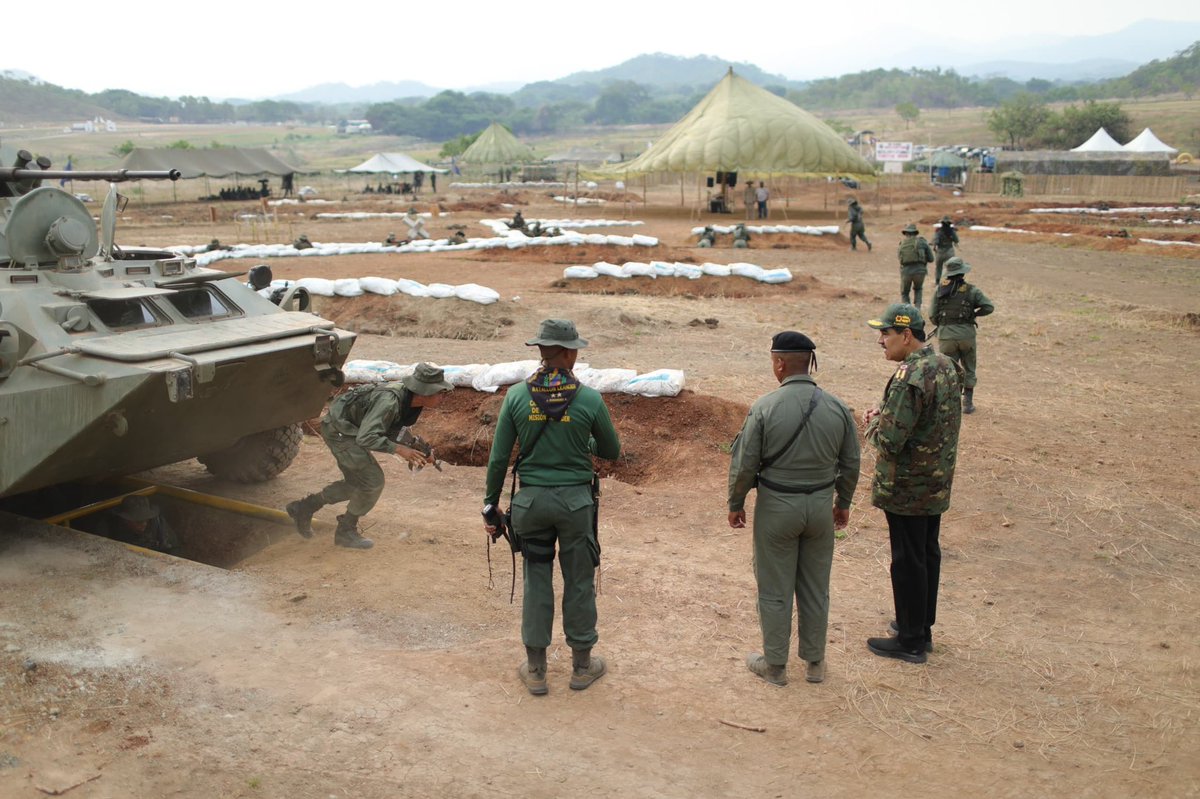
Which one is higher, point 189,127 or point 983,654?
point 189,127

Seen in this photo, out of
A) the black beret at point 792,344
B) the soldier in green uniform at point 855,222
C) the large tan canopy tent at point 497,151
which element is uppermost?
the large tan canopy tent at point 497,151

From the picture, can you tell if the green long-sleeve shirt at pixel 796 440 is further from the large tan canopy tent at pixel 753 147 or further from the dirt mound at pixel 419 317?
the large tan canopy tent at pixel 753 147

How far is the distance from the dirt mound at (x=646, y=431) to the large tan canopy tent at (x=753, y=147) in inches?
982

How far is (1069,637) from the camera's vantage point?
5727 millimetres

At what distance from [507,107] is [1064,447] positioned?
532ft

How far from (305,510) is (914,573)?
A: 4.07 metres

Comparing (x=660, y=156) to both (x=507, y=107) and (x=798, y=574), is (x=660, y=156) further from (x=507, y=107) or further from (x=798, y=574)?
(x=507, y=107)

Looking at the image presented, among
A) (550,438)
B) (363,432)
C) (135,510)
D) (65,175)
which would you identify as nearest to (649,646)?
(550,438)

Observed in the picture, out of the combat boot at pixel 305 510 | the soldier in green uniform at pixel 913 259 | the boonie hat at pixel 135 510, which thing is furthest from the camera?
the soldier in green uniform at pixel 913 259

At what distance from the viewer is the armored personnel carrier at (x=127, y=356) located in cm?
634

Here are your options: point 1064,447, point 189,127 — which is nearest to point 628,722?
point 1064,447

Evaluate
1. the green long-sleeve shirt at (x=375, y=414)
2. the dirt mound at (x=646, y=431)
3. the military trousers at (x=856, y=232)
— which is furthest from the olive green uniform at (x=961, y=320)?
the military trousers at (x=856, y=232)

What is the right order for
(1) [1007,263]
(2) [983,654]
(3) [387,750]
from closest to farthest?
(3) [387,750] → (2) [983,654] → (1) [1007,263]

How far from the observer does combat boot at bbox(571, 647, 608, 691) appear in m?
5.02
